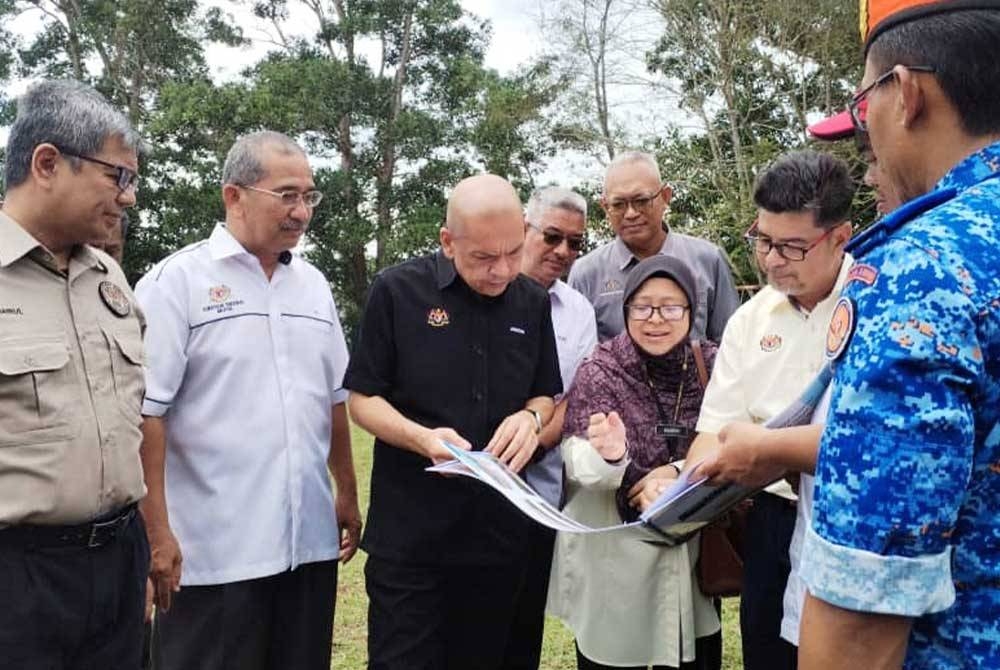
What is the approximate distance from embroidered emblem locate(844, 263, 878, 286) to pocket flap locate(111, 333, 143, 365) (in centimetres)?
196

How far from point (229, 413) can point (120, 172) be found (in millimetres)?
844

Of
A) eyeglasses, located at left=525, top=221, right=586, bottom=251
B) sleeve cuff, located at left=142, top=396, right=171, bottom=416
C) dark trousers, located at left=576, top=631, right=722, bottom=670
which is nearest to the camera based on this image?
sleeve cuff, located at left=142, top=396, right=171, bottom=416

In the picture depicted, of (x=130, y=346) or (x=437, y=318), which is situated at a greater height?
(x=437, y=318)

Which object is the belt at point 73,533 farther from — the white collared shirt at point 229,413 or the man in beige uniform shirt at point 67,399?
the white collared shirt at point 229,413

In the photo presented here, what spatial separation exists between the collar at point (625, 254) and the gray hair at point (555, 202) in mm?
225

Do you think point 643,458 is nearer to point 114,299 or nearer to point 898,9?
point 114,299

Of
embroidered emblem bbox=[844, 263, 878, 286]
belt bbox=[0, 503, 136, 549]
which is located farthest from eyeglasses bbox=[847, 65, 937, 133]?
belt bbox=[0, 503, 136, 549]

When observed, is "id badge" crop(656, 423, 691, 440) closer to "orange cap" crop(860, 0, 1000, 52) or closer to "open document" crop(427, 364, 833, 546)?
"open document" crop(427, 364, 833, 546)

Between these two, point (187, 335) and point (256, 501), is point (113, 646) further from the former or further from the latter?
point (187, 335)

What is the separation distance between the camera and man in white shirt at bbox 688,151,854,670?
8.43 ft

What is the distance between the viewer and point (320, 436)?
303 cm

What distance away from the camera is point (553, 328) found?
317 centimetres

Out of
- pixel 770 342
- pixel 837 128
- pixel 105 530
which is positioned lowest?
pixel 105 530

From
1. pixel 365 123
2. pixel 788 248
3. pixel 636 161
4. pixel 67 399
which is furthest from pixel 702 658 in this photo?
pixel 365 123
